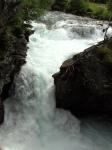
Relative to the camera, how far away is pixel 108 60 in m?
15.6

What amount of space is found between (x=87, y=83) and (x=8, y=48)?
3.52 metres

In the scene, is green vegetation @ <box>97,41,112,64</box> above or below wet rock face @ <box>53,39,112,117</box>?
above

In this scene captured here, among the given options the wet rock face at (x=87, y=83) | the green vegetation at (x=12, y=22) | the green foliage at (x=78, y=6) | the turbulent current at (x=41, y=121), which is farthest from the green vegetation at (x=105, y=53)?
the green foliage at (x=78, y=6)

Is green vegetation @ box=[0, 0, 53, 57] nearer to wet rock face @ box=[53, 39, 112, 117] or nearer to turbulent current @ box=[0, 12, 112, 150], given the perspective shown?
turbulent current @ box=[0, 12, 112, 150]

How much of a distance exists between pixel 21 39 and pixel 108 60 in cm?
391

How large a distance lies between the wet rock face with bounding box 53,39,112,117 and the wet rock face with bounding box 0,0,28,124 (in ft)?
6.12

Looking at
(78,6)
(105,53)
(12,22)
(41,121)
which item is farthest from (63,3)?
(41,121)

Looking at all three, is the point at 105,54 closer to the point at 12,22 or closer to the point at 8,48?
the point at 8,48

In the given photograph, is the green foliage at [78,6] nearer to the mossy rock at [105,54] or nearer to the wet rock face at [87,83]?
the wet rock face at [87,83]

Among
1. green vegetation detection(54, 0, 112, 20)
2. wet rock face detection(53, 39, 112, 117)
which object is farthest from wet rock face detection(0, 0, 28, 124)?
green vegetation detection(54, 0, 112, 20)

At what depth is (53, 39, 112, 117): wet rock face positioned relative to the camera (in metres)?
15.6

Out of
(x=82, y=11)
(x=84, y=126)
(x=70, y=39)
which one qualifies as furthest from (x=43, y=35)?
(x=82, y=11)

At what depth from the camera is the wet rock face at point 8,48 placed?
45.6 feet

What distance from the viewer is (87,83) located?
1570 centimetres
